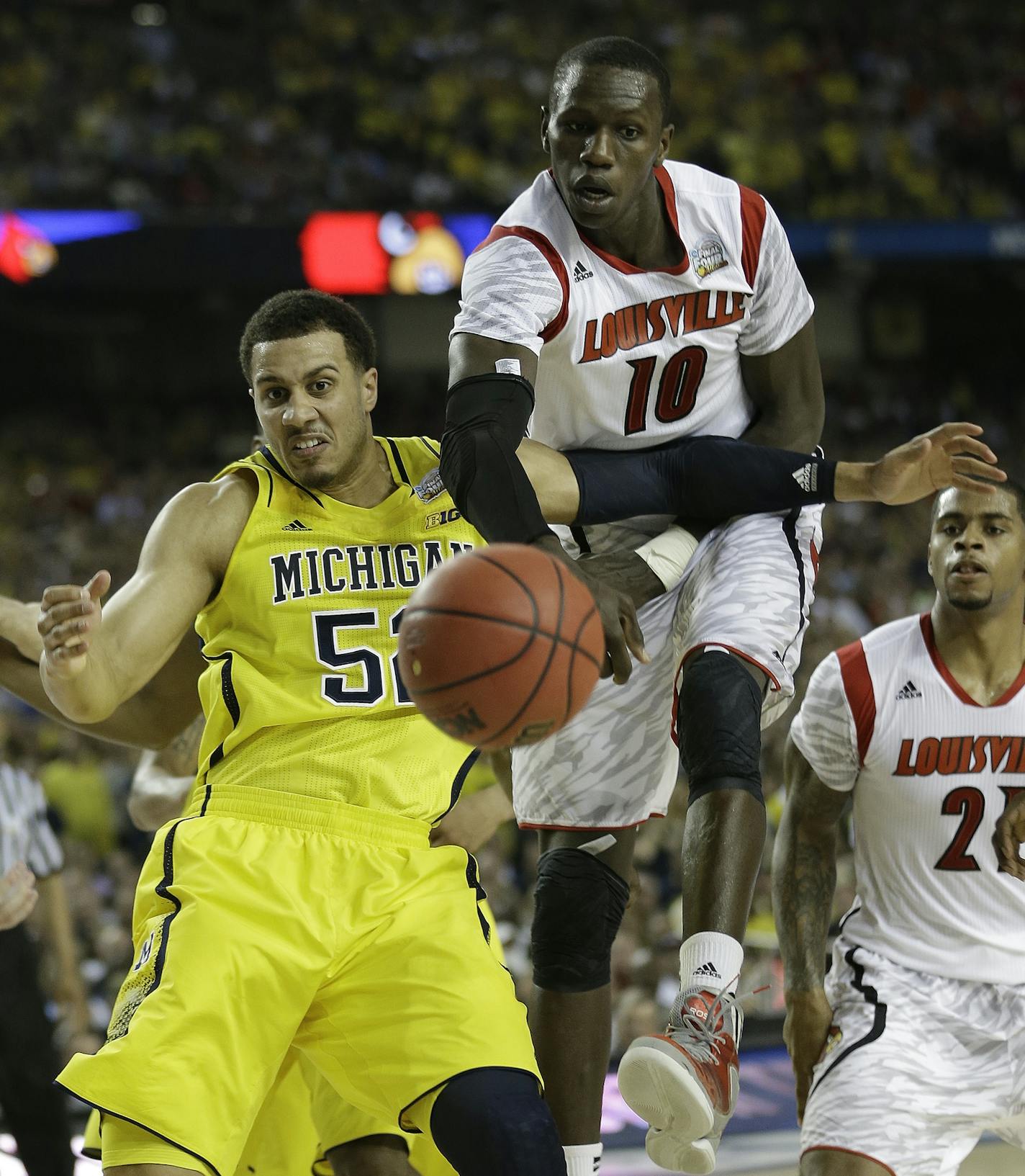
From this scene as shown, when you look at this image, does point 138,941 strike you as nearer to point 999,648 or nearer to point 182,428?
point 999,648

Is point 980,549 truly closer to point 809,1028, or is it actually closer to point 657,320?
point 657,320

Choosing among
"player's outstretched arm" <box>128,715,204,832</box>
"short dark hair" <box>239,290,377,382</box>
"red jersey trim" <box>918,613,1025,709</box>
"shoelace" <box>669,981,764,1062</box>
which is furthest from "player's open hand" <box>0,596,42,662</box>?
"red jersey trim" <box>918,613,1025,709</box>

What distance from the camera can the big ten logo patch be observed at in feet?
11.2

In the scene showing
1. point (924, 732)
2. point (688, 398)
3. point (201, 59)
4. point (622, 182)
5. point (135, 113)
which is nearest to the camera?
point (622, 182)

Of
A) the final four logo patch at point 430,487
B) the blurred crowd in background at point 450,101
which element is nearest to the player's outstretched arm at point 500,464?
the final four logo patch at point 430,487

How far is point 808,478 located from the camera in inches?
144

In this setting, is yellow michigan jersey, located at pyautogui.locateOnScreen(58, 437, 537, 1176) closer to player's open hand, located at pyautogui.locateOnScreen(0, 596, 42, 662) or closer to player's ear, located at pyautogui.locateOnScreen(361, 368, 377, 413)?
player's ear, located at pyautogui.locateOnScreen(361, 368, 377, 413)

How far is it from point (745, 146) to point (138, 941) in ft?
49.4

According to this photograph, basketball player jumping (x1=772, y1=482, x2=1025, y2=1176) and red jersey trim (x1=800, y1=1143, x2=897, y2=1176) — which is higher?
basketball player jumping (x1=772, y1=482, x2=1025, y2=1176)

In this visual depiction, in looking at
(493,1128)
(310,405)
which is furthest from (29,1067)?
(310,405)

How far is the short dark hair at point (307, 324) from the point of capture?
3406 millimetres

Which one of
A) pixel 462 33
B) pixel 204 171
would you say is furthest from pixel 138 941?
pixel 462 33

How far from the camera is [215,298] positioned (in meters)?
16.6

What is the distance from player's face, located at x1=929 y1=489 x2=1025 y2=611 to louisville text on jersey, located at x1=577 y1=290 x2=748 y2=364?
0.87 m
